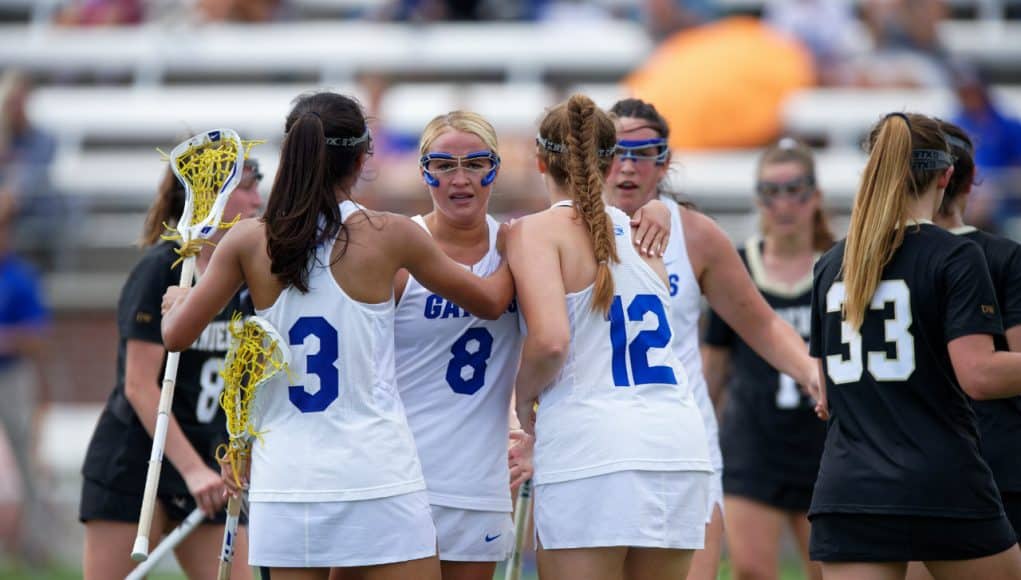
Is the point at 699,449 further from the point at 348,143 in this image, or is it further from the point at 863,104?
the point at 863,104

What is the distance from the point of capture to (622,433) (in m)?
4.47

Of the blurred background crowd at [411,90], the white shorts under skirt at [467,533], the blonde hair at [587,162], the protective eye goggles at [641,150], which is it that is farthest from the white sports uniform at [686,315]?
the blurred background crowd at [411,90]

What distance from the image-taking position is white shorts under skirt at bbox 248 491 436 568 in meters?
4.23

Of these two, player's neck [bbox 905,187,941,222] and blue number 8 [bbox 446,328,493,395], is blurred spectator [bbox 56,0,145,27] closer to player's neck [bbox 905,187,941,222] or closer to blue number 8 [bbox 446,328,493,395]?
blue number 8 [bbox 446,328,493,395]

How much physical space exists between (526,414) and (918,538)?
49.5 inches

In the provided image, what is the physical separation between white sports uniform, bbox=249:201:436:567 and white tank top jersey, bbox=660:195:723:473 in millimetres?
1562

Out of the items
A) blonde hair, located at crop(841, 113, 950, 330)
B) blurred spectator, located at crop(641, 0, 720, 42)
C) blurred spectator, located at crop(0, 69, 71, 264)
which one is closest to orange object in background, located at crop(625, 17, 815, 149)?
blurred spectator, located at crop(641, 0, 720, 42)

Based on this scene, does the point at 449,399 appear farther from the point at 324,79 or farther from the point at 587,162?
the point at 324,79

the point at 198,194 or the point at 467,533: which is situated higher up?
the point at 198,194

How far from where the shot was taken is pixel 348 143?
4.43 m

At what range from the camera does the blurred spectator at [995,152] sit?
11.3 m

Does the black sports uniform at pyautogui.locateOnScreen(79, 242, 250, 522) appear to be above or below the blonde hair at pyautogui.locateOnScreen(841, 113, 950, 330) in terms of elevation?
below

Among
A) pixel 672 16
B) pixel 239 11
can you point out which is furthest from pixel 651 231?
pixel 239 11

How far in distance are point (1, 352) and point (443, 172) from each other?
22.2 feet
